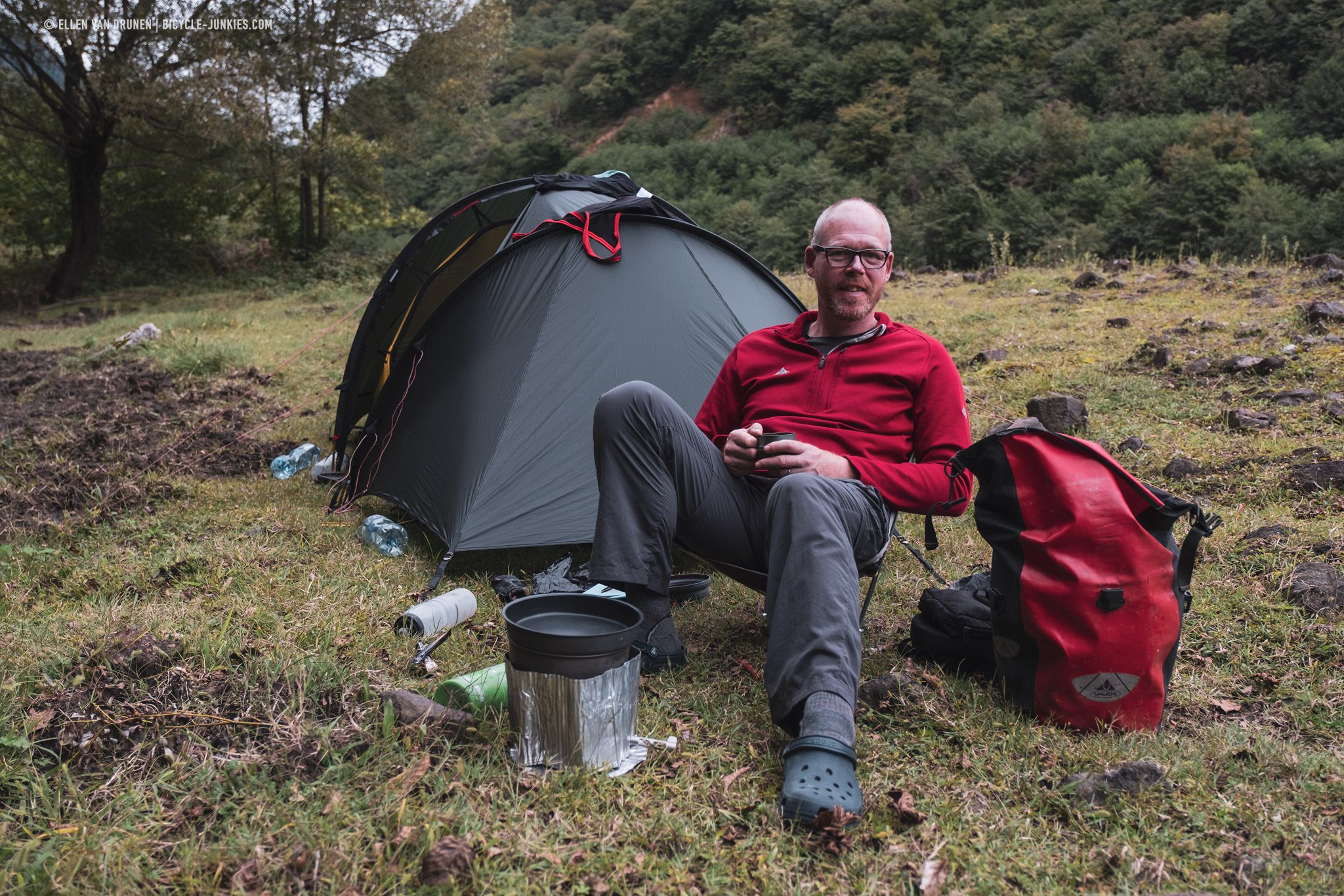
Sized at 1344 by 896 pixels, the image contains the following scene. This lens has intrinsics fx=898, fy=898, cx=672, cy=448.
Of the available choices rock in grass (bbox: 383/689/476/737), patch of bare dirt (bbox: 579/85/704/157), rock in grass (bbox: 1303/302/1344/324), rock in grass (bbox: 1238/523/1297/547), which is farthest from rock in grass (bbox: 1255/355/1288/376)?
patch of bare dirt (bbox: 579/85/704/157)

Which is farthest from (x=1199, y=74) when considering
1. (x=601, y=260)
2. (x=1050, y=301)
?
(x=601, y=260)

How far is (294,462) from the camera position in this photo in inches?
200

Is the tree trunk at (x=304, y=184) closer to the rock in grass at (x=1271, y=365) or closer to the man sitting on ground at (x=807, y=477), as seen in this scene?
the rock in grass at (x=1271, y=365)

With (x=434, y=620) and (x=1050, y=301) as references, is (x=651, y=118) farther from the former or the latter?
(x=434, y=620)

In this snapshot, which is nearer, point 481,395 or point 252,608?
point 252,608

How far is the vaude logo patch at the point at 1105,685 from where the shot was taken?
2.20 meters

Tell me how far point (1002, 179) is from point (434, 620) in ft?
78.7

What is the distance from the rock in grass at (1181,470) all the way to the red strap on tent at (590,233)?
9.02 feet

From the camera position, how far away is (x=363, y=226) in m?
21.4

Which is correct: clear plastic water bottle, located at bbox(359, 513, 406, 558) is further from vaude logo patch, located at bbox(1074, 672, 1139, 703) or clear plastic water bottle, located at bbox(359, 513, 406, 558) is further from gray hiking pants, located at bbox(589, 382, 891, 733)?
vaude logo patch, located at bbox(1074, 672, 1139, 703)

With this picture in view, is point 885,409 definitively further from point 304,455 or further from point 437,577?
point 304,455

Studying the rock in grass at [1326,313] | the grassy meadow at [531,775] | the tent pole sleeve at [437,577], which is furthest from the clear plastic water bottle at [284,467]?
the rock in grass at [1326,313]

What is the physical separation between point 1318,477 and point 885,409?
2.40 m

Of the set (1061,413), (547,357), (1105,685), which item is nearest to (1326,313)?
(1061,413)
